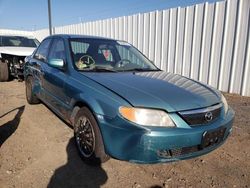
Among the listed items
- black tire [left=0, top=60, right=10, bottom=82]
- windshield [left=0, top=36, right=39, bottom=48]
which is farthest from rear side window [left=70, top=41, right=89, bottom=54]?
windshield [left=0, top=36, right=39, bottom=48]

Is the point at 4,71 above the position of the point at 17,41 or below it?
below

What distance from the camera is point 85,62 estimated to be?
3.83 m

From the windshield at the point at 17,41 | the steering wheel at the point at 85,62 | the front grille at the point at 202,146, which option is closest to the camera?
the front grille at the point at 202,146

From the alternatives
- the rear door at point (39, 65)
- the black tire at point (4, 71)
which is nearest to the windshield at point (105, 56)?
the rear door at point (39, 65)

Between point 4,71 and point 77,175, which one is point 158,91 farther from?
point 4,71

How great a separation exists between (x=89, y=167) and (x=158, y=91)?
125cm

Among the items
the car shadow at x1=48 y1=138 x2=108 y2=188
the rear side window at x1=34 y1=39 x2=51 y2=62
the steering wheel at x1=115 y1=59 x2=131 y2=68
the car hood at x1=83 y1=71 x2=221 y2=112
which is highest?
the rear side window at x1=34 y1=39 x2=51 y2=62

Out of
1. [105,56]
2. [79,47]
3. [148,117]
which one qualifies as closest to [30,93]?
[79,47]

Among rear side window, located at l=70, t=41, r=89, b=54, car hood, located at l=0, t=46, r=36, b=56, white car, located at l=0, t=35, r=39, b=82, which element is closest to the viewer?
rear side window, located at l=70, t=41, r=89, b=54

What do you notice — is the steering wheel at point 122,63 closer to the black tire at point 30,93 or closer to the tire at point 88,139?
the tire at point 88,139

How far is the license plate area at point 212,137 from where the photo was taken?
2789mm

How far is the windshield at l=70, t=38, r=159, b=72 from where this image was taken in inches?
151

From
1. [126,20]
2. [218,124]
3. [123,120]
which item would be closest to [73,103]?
[123,120]

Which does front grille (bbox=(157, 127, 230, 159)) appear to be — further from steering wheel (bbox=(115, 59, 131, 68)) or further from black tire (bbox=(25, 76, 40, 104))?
black tire (bbox=(25, 76, 40, 104))
